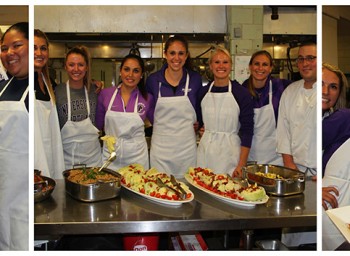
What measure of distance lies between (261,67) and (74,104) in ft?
3.44

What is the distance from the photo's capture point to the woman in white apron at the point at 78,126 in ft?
6.56

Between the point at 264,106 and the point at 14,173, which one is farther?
the point at 264,106

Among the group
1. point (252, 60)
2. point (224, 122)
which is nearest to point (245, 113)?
point (224, 122)

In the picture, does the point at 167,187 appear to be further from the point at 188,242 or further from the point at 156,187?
the point at 188,242

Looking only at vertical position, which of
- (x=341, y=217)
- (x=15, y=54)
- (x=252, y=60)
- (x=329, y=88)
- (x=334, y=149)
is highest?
(x=252, y=60)

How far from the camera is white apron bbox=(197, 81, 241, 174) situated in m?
2.02

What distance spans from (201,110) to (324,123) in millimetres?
856

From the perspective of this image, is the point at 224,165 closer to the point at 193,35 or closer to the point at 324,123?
the point at 324,123

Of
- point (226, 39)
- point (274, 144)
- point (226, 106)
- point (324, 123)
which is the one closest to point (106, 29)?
point (226, 39)

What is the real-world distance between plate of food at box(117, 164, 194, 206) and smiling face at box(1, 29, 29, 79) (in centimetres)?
55

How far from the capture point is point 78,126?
6.58ft

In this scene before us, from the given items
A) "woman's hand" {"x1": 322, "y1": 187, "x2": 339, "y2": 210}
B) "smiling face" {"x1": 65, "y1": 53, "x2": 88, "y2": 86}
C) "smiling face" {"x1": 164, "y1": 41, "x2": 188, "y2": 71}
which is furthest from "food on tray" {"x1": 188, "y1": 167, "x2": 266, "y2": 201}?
"smiling face" {"x1": 65, "y1": 53, "x2": 88, "y2": 86}

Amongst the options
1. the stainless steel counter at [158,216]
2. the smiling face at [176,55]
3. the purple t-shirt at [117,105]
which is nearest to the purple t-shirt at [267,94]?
the smiling face at [176,55]

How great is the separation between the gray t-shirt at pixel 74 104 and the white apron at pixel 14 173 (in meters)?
0.60
